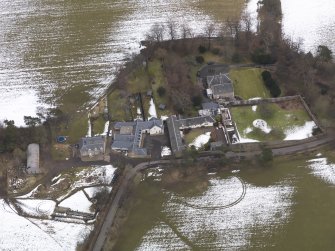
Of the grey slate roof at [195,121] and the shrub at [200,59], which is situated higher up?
the shrub at [200,59]

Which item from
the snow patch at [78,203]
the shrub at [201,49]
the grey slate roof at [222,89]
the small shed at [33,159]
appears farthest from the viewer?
the shrub at [201,49]

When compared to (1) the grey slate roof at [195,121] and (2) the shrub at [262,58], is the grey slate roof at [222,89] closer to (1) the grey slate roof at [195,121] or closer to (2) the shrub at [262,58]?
(1) the grey slate roof at [195,121]

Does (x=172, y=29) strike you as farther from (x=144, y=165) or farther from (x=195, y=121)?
(x=144, y=165)

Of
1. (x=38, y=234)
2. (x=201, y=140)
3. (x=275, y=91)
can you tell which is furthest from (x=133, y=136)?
(x=275, y=91)

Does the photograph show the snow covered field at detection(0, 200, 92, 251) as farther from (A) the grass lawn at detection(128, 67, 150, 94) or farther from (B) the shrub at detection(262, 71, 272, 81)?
(B) the shrub at detection(262, 71, 272, 81)

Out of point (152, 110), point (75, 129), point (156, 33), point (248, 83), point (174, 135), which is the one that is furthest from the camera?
point (156, 33)

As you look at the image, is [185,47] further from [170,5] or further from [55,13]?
[55,13]

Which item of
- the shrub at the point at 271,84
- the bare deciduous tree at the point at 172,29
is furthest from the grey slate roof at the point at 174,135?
the bare deciduous tree at the point at 172,29
